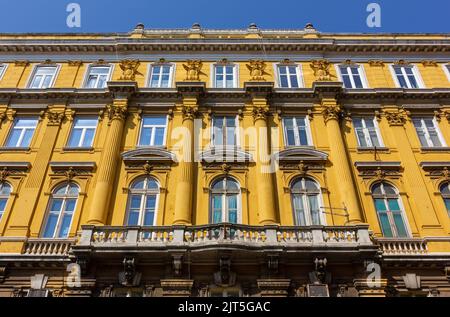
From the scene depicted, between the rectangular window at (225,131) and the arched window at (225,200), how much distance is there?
221cm

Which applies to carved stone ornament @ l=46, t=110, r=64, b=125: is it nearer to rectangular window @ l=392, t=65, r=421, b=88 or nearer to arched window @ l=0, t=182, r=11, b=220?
arched window @ l=0, t=182, r=11, b=220

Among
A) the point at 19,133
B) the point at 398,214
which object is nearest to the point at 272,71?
the point at 398,214

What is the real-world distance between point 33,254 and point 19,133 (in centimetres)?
753

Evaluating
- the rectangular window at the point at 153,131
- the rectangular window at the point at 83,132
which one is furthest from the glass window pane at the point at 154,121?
the rectangular window at the point at 83,132

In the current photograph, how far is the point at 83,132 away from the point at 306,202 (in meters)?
11.3

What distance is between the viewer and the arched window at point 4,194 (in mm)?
17094

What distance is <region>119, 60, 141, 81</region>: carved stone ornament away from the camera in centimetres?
2206

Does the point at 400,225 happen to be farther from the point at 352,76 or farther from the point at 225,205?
the point at 352,76

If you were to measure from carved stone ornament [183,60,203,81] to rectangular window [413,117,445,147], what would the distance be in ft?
38.5

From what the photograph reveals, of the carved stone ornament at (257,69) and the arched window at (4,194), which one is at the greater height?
the carved stone ornament at (257,69)

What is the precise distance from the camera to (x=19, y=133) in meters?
20.0

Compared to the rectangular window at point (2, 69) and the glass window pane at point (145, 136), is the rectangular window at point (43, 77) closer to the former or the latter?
the rectangular window at point (2, 69)

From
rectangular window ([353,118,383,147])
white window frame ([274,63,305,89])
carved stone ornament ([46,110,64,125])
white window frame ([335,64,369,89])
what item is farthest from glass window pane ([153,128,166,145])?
white window frame ([335,64,369,89])
